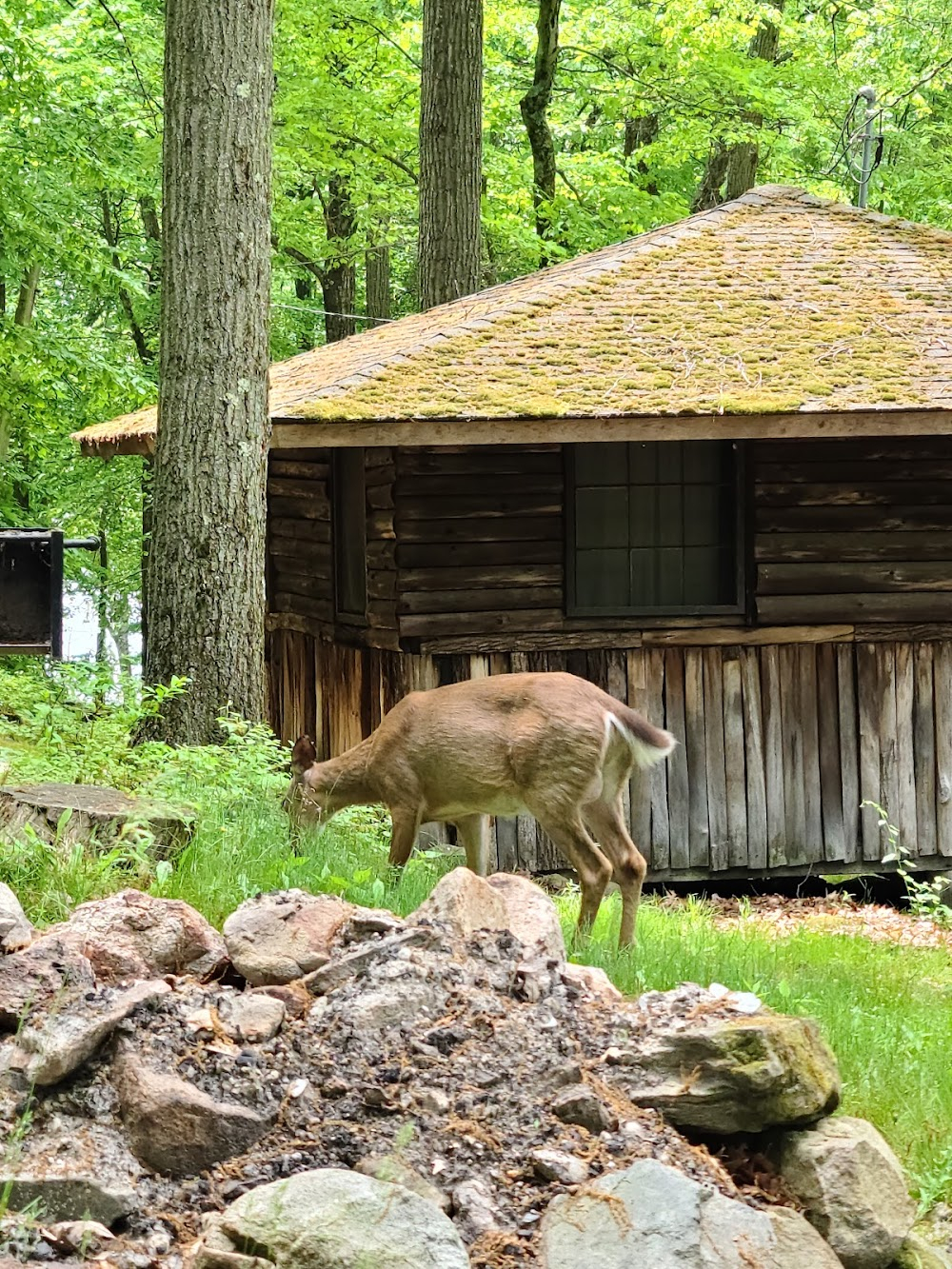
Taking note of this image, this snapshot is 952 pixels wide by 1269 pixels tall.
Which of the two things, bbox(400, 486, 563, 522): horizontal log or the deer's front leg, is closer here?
the deer's front leg

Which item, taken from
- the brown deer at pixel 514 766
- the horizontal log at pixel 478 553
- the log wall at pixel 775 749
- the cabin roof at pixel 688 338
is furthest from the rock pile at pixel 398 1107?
the log wall at pixel 775 749

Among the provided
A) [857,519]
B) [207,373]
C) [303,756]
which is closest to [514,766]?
[303,756]

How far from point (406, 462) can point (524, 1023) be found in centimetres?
741

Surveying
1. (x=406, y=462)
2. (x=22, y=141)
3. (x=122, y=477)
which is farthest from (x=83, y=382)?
(x=406, y=462)

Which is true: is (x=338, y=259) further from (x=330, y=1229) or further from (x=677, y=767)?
(x=330, y=1229)

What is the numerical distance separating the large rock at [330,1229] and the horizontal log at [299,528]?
10.0m

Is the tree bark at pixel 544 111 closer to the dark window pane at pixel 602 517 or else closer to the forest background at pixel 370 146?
the forest background at pixel 370 146

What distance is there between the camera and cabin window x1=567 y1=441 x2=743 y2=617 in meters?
11.9

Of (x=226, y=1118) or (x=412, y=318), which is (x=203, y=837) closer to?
(x=226, y=1118)

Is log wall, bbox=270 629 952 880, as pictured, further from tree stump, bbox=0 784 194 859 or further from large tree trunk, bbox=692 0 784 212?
large tree trunk, bbox=692 0 784 212

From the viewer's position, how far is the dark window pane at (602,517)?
1193 cm

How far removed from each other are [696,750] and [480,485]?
271 cm

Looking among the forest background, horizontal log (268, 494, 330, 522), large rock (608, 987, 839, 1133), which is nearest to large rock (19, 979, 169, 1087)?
large rock (608, 987, 839, 1133)

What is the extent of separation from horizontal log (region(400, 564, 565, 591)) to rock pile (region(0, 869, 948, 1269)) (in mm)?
6581
